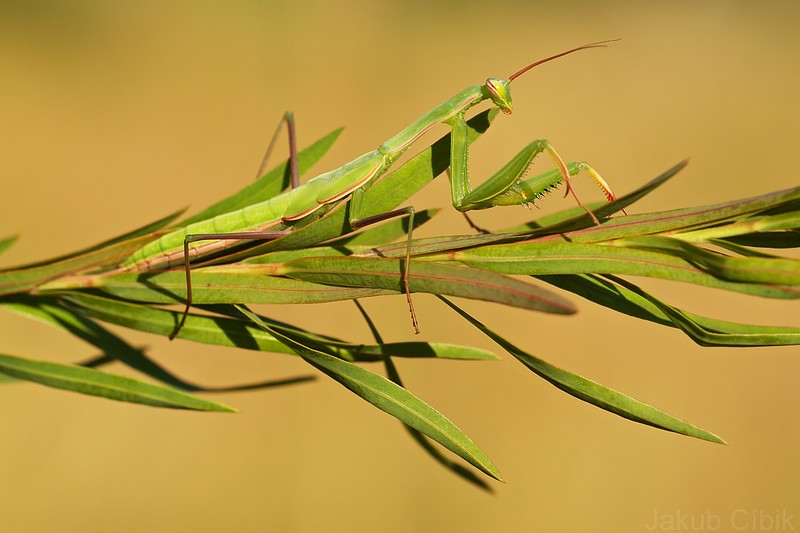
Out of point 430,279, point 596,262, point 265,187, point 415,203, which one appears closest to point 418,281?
point 430,279

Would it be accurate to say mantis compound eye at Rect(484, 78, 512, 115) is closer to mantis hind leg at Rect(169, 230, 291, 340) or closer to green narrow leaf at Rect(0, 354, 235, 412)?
mantis hind leg at Rect(169, 230, 291, 340)

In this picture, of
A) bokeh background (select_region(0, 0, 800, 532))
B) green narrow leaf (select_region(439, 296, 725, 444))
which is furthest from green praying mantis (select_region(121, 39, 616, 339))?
bokeh background (select_region(0, 0, 800, 532))

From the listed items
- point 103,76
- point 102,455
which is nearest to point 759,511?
point 102,455

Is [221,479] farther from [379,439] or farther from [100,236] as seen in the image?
[100,236]

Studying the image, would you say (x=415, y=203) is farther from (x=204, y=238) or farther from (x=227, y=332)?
(x=227, y=332)

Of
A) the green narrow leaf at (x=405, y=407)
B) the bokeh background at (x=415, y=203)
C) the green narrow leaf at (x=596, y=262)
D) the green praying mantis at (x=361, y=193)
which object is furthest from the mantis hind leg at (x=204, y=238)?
the bokeh background at (x=415, y=203)

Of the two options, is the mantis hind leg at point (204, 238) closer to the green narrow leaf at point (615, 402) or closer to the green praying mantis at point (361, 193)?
the green praying mantis at point (361, 193)

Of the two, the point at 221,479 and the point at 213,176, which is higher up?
the point at 213,176
